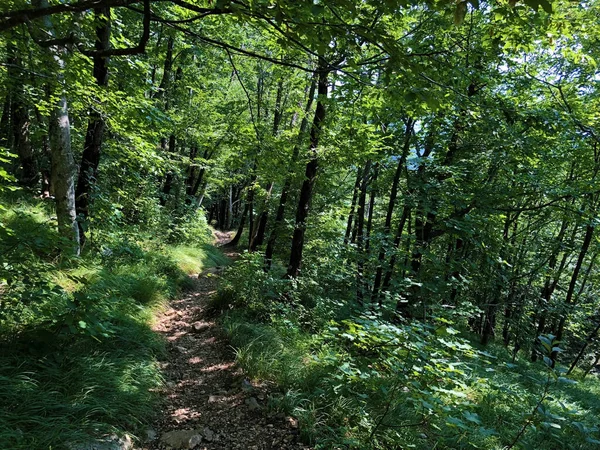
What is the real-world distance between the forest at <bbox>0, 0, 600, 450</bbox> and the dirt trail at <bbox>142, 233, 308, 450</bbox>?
0.05 meters

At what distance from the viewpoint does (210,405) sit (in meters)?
4.02

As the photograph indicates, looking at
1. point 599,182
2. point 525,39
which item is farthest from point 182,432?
point 599,182

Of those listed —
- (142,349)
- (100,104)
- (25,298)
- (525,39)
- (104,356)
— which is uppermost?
(525,39)

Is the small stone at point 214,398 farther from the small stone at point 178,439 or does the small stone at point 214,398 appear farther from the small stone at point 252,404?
the small stone at point 178,439

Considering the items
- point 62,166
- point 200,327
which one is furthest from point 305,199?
point 62,166

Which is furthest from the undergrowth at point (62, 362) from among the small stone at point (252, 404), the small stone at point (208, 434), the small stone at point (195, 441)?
the small stone at point (252, 404)

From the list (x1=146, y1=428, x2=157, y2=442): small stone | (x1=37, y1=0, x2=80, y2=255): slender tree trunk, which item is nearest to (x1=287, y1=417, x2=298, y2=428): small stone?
(x1=146, y1=428, x2=157, y2=442): small stone

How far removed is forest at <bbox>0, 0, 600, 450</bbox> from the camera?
272 centimetres

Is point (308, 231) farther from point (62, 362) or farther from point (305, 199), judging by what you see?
point (62, 362)

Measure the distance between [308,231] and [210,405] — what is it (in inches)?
233

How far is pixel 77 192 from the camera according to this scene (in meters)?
6.67

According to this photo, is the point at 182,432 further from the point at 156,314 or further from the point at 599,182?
the point at 599,182

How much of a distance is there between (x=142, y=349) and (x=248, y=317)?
2.14m

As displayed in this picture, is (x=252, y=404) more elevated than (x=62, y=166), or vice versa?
(x=62, y=166)
